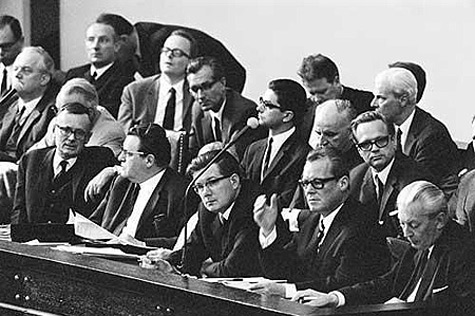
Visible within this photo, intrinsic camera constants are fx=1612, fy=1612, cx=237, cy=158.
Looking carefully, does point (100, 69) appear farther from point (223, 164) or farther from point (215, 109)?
point (223, 164)

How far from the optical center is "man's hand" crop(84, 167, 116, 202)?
30.9 ft

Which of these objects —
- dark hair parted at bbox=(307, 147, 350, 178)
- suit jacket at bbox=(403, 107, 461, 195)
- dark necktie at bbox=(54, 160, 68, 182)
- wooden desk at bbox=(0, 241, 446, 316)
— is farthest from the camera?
dark necktie at bbox=(54, 160, 68, 182)

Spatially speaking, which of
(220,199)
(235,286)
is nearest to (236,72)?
(220,199)

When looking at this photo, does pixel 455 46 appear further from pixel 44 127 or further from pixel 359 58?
pixel 44 127

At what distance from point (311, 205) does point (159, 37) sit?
12.3 ft

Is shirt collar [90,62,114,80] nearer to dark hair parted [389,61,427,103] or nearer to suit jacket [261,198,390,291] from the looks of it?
dark hair parted [389,61,427,103]

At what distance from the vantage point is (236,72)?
1066cm

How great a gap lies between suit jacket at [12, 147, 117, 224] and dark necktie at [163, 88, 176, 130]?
0.54 m

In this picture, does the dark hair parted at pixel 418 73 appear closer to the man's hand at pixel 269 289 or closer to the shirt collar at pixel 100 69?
the man's hand at pixel 269 289

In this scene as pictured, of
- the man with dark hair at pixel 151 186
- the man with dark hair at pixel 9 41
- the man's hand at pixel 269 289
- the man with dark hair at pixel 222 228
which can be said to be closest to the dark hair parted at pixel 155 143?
the man with dark hair at pixel 151 186

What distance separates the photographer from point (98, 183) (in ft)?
30.9

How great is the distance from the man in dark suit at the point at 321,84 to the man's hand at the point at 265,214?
114 centimetres

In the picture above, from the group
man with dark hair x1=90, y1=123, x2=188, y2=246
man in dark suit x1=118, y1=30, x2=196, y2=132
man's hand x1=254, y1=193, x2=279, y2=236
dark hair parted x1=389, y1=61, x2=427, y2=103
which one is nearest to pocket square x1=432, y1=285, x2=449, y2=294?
man's hand x1=254, y1=193, x2=279, y2=236

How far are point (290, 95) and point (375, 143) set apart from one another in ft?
2.95
